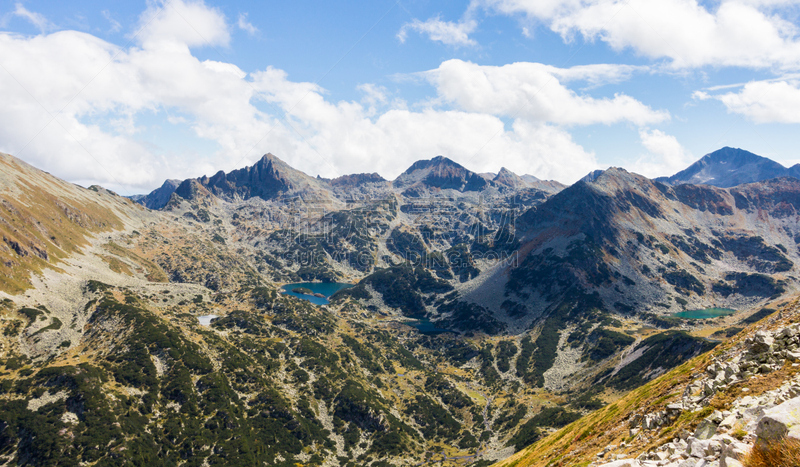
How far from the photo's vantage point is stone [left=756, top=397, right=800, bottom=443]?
40.3 feet

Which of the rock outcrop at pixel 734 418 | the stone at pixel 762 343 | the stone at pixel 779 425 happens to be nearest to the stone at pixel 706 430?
the rock outcrop at pixel 734 418

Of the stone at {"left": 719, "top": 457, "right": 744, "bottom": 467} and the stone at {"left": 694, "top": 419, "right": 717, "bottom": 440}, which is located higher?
the stone at {"left": 719, "top": 457, "right": 744, "bottom": 467}

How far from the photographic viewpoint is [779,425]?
1255 centimetres

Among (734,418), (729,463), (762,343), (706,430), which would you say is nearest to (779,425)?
(729,463)

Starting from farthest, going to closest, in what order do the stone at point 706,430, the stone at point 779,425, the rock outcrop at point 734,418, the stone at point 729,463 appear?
1. the stone at point 706,430
2. the rock outcrop at point 734,418
3. the stone at point 779,425
4. the stone at point 729,463

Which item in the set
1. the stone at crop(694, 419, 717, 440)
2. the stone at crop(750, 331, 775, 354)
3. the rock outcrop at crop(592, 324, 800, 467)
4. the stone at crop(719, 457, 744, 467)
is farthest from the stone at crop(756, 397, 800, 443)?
the stone at crop(750, 331, 775, 354)

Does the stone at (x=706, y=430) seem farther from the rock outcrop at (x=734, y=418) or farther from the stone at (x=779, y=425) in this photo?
the stone at (x=779, y=425)

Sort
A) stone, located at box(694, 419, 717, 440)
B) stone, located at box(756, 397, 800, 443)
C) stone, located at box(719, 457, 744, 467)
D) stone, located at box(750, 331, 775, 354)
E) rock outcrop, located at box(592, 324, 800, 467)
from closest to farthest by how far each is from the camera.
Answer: stone, located at box(719, 457, 744, 467) < stone, located at box(756, 397, 800, 443) < rock outcrop, located at box(592, 324, 800, 467) < stone, located at box(694, 419, 717, 440) < stone, located at box(750, 331, 775, 354)

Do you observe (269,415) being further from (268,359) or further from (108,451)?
(108,451)

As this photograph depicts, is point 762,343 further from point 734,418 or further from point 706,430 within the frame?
point 706,430

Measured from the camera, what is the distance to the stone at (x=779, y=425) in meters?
12.3

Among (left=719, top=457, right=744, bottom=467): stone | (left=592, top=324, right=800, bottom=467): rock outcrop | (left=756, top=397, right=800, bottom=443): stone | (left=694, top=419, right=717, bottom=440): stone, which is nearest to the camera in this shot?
(left=719, top=457, right=744, bottom=467): stone

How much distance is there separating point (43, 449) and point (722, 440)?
145 meters

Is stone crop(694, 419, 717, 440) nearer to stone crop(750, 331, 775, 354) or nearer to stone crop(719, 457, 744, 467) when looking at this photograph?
stone crop(719, 457, 744, 467)
